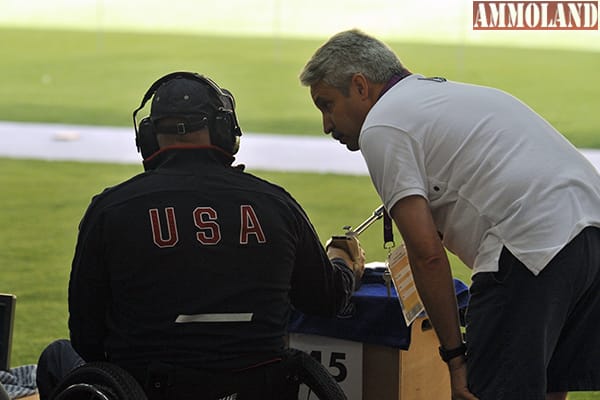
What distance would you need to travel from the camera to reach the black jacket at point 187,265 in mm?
2480

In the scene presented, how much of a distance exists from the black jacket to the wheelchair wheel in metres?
0.13

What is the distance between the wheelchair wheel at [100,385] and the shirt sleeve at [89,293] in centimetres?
16

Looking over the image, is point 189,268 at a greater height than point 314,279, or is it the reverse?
point 189,268

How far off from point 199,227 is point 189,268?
10 centimetres

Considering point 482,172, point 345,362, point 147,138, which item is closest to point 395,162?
point 482,172

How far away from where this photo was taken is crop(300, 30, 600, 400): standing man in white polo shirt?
7.63 ft

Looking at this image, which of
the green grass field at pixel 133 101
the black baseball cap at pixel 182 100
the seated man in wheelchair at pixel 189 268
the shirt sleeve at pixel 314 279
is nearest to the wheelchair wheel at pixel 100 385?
the seated man in wheelchair at pixel 189 268

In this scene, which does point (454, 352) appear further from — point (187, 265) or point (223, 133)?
point (223, 133)

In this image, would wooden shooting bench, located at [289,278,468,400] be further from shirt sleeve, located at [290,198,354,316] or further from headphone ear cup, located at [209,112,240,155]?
headphone ear cup, located at [209,112,240,155]

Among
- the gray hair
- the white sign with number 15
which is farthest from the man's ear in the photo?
the white sign with number 15

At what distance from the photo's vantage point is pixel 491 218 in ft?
7.76

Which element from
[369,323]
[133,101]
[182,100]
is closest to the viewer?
[182,100]

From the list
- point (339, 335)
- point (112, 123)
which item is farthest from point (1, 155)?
point (339, 335)

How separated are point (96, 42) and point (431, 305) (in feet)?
78.1
